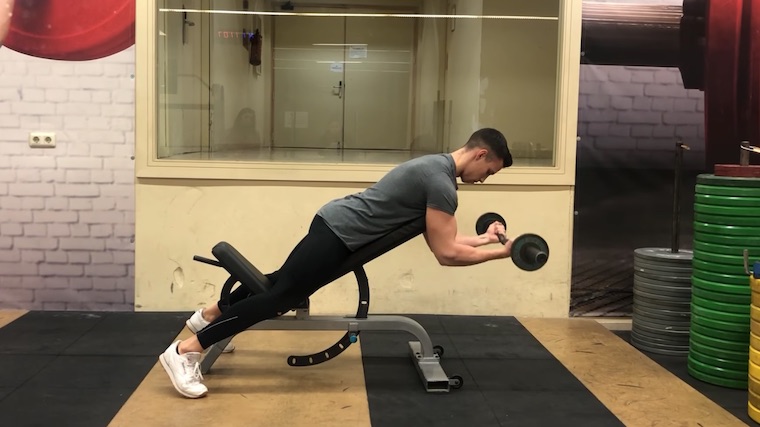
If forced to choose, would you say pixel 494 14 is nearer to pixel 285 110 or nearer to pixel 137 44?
pixel 285 110

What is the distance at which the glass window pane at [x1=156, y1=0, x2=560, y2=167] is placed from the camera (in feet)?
14.4

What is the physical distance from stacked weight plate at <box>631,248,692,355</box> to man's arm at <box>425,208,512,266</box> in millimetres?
1320

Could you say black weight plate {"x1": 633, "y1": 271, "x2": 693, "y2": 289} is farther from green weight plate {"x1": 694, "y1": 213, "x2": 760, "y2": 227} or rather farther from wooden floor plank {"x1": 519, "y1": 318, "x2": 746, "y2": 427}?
green weight plate {"x1": 694, "y1": 213, "x2": 760, "y2": 227}

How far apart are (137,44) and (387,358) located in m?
2.34

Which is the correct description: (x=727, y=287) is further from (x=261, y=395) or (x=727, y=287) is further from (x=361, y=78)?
(x=361, y=78)

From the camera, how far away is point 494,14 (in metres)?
4.50

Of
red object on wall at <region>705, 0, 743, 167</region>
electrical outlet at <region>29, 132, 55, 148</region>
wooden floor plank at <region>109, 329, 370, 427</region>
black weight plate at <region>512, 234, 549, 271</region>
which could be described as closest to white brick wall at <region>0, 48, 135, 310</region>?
electrical outlet at <region>29, 132, 55, 148</region>

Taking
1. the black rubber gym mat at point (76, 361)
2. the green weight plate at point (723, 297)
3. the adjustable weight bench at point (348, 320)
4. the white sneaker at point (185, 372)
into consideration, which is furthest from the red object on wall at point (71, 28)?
the green weight plate at point (723, 297)

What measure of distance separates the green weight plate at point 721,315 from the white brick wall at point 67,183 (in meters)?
3.14

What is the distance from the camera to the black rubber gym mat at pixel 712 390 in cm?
279

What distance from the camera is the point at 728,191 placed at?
3031 mm

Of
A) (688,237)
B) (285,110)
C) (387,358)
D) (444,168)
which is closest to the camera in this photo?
(444,168)

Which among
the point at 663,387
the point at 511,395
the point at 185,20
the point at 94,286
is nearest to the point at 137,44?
the point at 185,20

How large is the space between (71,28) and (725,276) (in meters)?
3.72
